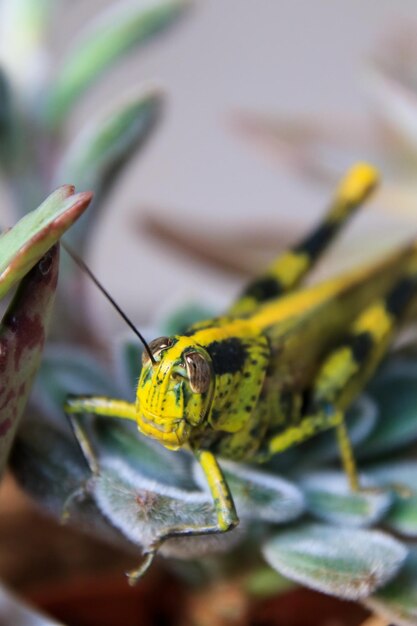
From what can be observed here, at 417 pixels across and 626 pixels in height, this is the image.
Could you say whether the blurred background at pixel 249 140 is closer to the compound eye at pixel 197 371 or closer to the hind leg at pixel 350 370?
the hind leg at pixel 350 370

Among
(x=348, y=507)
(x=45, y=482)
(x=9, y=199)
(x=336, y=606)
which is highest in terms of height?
(x=9, y=199)

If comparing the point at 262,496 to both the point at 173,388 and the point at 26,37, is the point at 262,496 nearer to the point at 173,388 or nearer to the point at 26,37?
the point at 173,388

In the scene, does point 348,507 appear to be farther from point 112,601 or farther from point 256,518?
point 112,601

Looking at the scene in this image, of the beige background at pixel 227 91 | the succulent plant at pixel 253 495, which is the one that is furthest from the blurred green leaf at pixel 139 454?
the beige background at pixel 227 91

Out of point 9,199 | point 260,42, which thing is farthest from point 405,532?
point 260,42

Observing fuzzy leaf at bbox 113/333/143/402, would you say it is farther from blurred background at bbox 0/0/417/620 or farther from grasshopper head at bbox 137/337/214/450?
blurred background at bbox 0/0/417/620
